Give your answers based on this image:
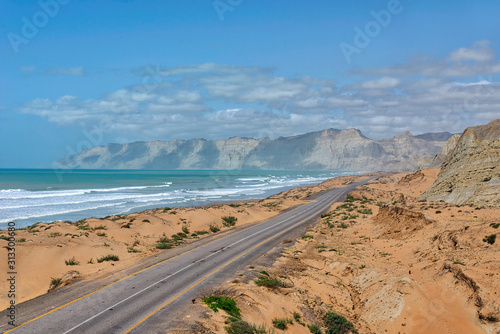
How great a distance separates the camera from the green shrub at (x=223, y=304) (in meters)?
14.7

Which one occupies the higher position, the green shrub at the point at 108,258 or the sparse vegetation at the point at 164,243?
the green shrub at the point at 108,258

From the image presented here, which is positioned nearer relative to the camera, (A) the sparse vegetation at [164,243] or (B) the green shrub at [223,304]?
(B) the green shrub at [223,304]

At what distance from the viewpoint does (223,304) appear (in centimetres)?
1512

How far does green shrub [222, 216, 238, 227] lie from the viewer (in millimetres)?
44394

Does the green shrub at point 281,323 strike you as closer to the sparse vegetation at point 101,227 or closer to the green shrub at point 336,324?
the green shrub at point 336,324

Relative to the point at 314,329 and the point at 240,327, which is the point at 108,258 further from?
the point at 314,329

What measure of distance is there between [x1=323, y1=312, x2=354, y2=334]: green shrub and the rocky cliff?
23.0 meters

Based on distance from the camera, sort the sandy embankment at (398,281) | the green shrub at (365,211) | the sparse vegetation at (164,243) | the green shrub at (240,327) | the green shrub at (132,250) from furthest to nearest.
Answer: the green shrub at (365,211), the sparse vegetation at (164,243), the green shrub at (132,250), the sandy embankment at (398,281), the green shrub at (240,327)

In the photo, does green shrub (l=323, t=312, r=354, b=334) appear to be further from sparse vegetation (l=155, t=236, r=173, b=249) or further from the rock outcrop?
the rock outcrop

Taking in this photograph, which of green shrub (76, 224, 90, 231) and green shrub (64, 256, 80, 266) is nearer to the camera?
green shrub (64, 256, 80, 266)

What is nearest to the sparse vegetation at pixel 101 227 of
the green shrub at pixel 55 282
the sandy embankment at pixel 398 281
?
the green shrub at pixel 55 282

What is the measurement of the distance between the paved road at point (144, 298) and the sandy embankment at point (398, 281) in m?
1.64

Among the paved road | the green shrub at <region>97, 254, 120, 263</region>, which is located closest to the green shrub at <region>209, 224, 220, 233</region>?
the paved road

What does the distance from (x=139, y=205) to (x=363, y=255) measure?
5375cm
